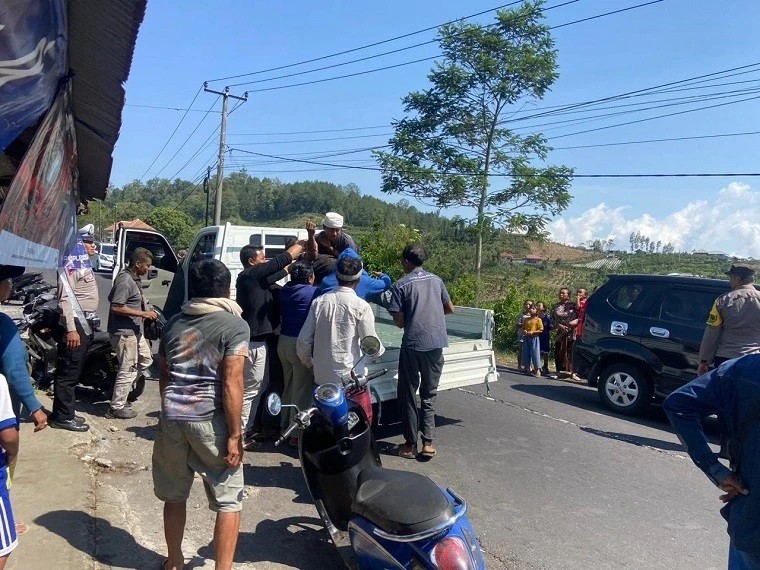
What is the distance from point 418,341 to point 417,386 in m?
0.43

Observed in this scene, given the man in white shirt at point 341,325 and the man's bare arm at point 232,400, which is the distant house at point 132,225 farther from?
the man's bare arm at point 232,400

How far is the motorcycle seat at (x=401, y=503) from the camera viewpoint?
9.36 ft

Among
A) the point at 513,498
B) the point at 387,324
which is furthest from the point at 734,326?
the point at 387,324

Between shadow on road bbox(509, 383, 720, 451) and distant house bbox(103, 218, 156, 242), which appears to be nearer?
shadow on road bbox(509, 383, 720, 451)

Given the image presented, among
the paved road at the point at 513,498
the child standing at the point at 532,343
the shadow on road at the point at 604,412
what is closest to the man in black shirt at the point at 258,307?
the paved road at the point at 513,498

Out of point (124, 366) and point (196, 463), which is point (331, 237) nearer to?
point (124, 366)

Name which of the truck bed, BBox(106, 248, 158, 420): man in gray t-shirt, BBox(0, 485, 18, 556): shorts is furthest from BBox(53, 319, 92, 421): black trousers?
BBox(0, 485, 18, 556): shorts

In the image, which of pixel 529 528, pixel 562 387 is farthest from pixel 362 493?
pixel 562 387

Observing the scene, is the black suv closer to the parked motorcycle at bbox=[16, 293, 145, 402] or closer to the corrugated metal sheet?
the parked motorcycle at bbox=[16, 293, 145, 402]

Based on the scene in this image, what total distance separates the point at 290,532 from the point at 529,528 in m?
1.65

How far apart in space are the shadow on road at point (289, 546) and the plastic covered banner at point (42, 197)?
2.06m

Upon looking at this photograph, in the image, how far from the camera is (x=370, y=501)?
3.08 metres

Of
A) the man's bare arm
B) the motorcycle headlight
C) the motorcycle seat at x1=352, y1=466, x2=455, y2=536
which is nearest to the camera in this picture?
the motorcycle headlight

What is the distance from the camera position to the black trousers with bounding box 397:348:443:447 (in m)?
5.66
